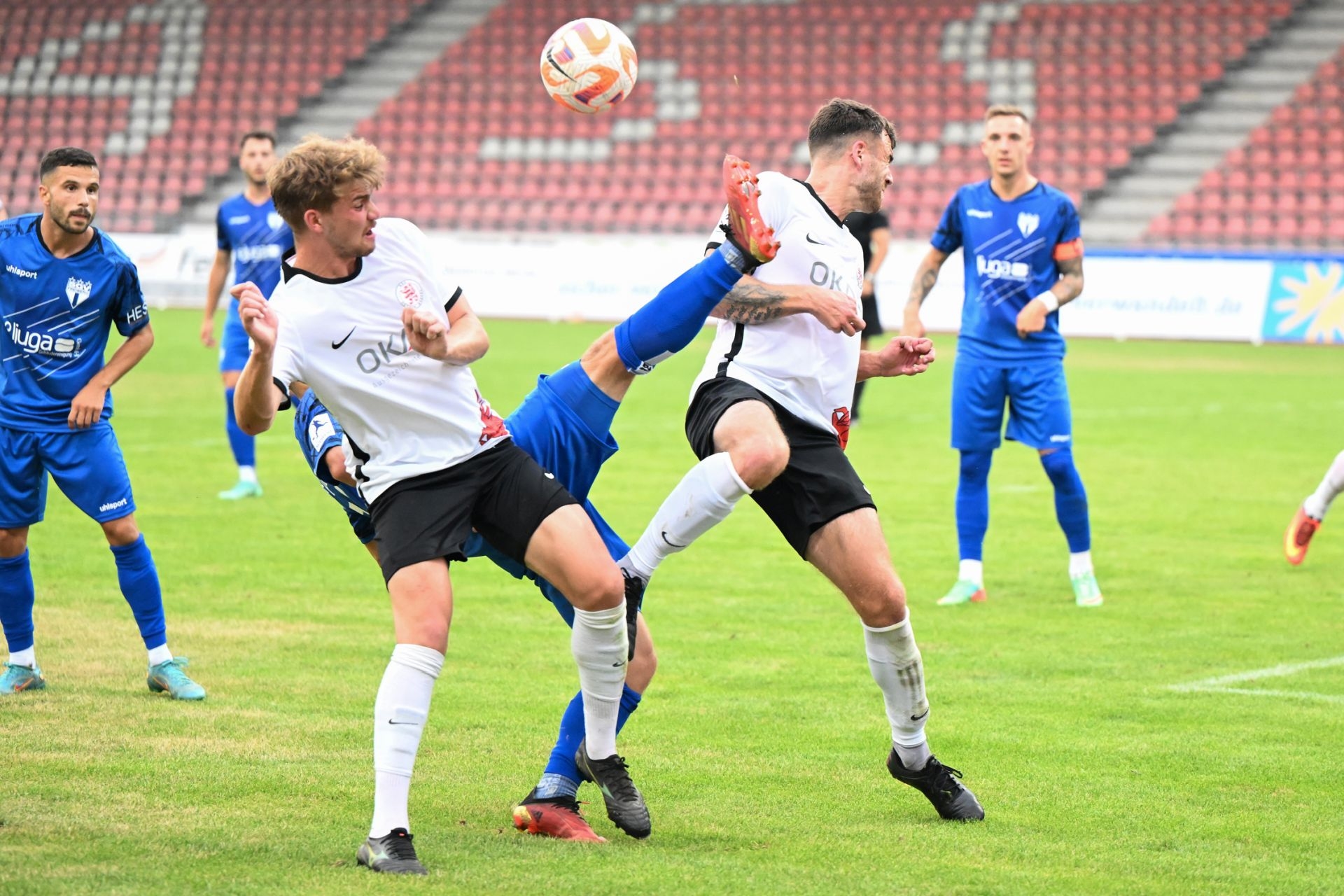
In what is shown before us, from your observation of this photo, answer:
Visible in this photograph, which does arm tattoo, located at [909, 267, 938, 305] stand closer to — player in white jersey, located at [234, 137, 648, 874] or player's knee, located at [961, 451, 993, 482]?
player's knee, located at [961, 451, 993, 482]

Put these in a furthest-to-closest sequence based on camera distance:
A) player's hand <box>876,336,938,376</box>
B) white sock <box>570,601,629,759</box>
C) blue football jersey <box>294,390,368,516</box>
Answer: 1. player's hand <box>876,336,938,376</box>
2. blue football jersey <box>294,390,368,516</box>
3. white sock <box>570,601,629,759</box>

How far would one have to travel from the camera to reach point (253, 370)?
4402mm

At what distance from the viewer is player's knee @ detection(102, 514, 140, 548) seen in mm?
6605

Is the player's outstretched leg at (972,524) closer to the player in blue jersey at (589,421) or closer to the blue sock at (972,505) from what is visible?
the blue sock at (972,505)

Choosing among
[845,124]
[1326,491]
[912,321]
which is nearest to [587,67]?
[845,124]

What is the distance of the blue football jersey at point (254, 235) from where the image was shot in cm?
1169

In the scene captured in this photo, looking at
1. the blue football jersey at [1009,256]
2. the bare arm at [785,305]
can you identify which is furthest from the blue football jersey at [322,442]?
the blue football jersey at [1009,256]

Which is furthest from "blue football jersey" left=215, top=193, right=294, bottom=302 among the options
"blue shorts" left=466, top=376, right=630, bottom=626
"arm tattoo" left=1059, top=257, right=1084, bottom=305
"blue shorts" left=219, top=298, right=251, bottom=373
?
"blue shorts" left=466, top=376, right=630, bottom=626

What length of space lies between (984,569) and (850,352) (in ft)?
15.2

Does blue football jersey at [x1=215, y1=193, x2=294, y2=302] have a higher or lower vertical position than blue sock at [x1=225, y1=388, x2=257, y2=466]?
higher

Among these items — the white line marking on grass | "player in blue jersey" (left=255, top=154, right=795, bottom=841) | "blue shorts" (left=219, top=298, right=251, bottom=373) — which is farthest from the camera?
"blue shorts" (left=219, top=298, right=251, bottom=373)

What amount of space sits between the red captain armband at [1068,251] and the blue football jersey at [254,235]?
5593mm

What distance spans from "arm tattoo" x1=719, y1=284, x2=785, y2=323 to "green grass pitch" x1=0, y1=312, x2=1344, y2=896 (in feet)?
4.98

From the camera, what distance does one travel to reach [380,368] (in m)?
4.52
